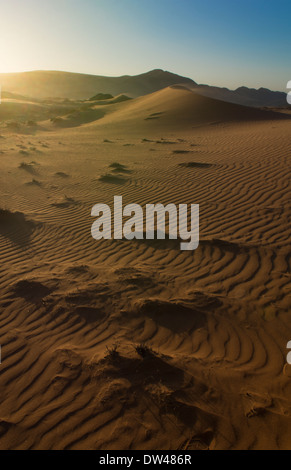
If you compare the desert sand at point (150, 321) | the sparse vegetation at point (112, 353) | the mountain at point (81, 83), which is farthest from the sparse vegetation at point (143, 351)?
the mountain at point (81, 83)

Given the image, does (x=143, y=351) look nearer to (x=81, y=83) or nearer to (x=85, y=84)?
(x=85, y=84)

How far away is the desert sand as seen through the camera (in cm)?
266

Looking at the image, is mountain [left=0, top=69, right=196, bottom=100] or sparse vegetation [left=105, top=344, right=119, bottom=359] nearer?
sparse vegetation [left=105, top=344, right=119, bottom=359]

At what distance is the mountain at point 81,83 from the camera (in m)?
77.7

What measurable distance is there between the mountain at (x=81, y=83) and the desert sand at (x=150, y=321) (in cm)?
7468

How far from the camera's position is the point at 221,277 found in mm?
4652

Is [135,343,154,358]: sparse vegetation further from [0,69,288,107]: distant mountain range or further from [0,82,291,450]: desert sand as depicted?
[0,69,288,107]: distant mountain range

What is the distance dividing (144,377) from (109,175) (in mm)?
7757

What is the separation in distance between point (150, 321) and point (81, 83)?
94.7 m

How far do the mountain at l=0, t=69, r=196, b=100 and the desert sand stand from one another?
245 ft

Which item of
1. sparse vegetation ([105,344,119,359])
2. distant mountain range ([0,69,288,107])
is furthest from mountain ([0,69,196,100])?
sparse vegetation ([105,344,119,359])

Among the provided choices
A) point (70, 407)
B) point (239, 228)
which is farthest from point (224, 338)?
point (239, 228)

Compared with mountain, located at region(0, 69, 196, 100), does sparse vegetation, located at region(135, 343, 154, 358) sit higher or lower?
lower

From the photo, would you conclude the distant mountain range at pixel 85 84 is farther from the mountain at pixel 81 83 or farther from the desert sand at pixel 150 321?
the desert sand at pixel 150 321
